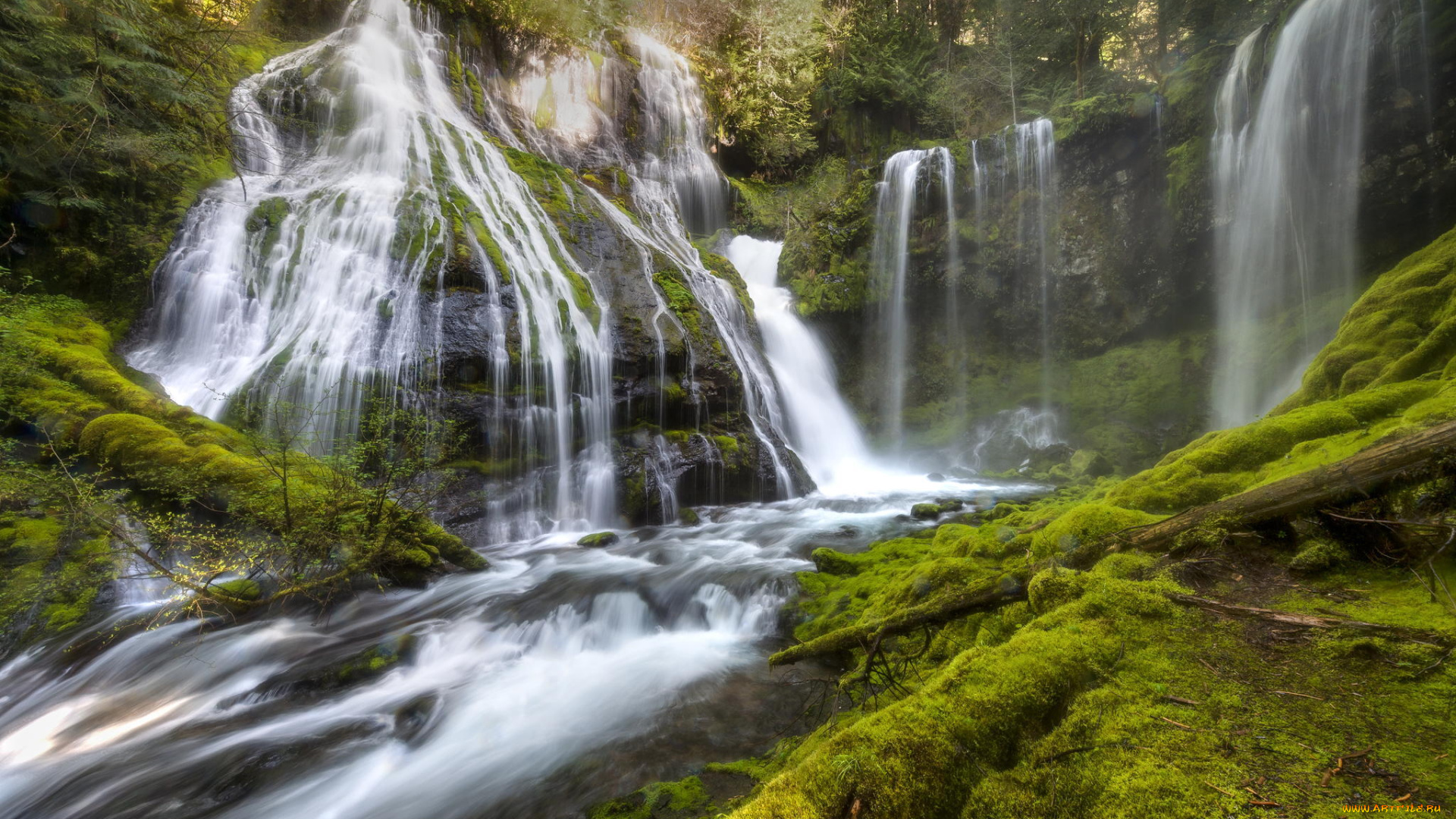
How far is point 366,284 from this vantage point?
10.1 m

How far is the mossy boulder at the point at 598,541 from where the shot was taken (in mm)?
8781

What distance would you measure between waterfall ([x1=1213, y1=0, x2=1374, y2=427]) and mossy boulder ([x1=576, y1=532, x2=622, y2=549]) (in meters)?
14.2

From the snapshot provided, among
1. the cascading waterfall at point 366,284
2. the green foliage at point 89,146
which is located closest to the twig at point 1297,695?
the cascading waterfall at point 366,284

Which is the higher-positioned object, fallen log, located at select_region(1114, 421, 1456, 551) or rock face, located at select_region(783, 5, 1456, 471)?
rock face, located at select_region(783, 5, 1456, 471)

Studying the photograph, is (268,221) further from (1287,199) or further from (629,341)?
(1287,199)

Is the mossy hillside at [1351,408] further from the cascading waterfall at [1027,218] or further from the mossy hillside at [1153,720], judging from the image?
the cascading waterfall at [1027,218]

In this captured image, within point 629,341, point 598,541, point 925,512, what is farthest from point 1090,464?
point 598,541

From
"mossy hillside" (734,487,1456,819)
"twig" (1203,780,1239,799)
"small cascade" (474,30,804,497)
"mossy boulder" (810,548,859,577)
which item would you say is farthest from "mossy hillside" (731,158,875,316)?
"twig" (1203,780,1239,799)

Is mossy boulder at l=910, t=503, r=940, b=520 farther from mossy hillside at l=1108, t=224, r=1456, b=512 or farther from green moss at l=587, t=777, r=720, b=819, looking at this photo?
green moss at l=587, t=777, r=720, b=819

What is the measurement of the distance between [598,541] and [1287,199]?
16.2 metres

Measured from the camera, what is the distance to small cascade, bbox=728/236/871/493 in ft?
48.5

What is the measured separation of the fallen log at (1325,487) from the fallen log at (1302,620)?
2.42ft

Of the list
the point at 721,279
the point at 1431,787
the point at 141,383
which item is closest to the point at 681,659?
the point at 1431,787

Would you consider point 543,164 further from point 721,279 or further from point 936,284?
point 936,284
